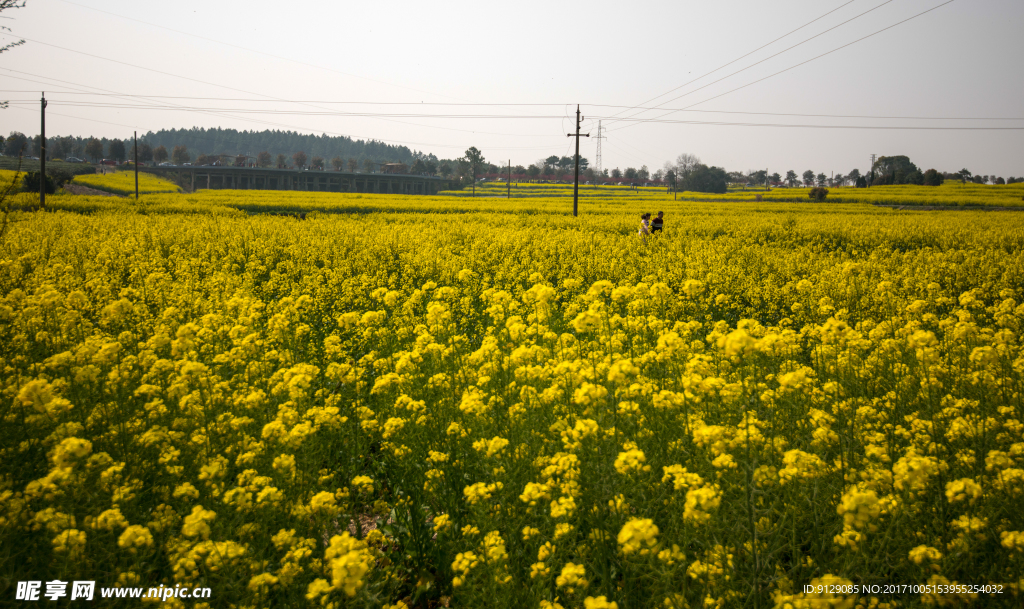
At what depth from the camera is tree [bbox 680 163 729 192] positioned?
88.6 metres

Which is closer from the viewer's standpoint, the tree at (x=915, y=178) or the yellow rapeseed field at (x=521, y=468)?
the yellow rapeseed field at (x=521, y=468)

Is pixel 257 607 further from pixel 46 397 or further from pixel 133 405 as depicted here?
pixel 133 405

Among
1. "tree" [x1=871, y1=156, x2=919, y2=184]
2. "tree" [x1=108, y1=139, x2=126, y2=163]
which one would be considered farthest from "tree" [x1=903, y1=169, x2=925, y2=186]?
"tree" [x1=108, y1=139, x2=126, y2=163]

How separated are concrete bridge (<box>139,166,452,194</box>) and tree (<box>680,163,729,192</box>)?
51.1 m

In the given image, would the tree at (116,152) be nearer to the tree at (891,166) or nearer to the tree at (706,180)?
the tree at (706,180)

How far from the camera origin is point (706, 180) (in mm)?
89562

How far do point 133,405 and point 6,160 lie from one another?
107202 mm

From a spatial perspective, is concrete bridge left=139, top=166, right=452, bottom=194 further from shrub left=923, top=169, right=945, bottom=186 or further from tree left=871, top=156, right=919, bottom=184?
tree left=871, top=156, right=919, bottom=184

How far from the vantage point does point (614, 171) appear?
119 m

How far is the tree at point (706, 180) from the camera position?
291ft

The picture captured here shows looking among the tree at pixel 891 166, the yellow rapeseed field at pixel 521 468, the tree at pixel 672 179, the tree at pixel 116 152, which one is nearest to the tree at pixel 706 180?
the tree at pixel 672 179

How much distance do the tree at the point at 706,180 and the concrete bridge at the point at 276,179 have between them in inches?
2013

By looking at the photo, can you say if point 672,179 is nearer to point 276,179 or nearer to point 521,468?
point 276,179

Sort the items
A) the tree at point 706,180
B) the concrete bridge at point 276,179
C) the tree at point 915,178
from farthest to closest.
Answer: the tree at point 706,180
the concrete bridge at point 276,179
the tree at point 915,178
